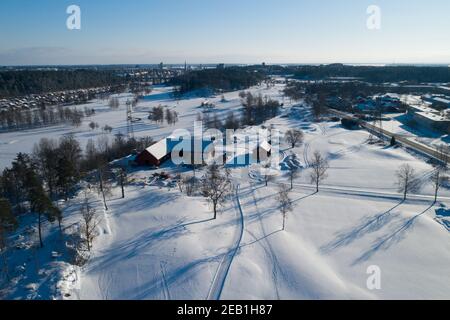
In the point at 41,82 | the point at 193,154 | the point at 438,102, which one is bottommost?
the point at 193,154

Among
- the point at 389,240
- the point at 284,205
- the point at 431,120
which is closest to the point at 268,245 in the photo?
the point at 284,205

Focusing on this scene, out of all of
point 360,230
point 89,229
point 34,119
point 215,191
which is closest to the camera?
point 89,229

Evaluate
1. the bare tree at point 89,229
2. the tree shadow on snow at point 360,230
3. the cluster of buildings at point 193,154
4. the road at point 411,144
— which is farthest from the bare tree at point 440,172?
the bare tree at point 89,229

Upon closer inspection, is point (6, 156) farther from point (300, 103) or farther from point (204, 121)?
point (300, 103)

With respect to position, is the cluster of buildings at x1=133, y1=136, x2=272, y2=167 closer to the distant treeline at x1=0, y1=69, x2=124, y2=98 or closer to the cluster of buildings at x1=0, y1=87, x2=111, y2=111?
the cluster of buildings at x1=0, y1=87, x2=111, y2=111

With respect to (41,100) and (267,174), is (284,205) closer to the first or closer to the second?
(267,174)
